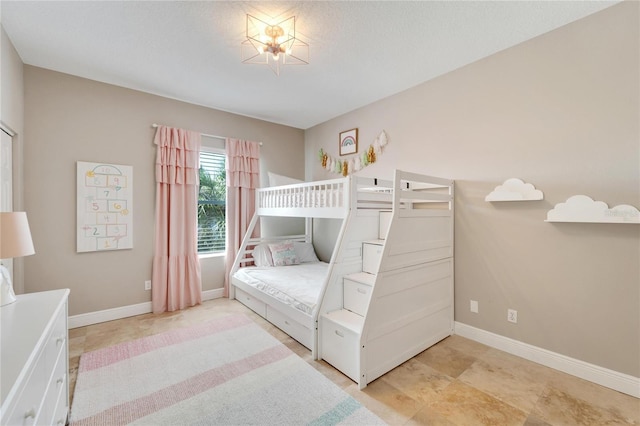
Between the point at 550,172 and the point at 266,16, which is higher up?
the point at 266,16

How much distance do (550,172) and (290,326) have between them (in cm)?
257

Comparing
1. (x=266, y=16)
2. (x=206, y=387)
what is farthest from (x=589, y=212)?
(x=206, y=387)

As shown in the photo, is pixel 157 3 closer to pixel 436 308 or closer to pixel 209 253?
pixel 209 253

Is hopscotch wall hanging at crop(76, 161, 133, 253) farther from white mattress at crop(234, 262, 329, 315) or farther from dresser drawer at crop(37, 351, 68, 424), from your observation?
dresser drawer at crop(37, 351, 68, 424)

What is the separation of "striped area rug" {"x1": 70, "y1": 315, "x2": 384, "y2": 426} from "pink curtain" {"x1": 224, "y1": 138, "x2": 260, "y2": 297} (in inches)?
57.9

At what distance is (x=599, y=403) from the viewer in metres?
1.82

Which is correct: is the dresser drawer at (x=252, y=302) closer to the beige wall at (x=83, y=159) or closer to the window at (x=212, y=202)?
the window at (x=212, y=202)

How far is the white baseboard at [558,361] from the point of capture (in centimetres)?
191

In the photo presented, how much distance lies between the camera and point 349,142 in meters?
3.91

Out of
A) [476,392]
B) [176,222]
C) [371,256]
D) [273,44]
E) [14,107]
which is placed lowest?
[476,392]

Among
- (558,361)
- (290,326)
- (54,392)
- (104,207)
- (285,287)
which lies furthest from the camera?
(104,207)

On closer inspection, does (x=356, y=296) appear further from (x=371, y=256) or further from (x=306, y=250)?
(x=306, y=250)

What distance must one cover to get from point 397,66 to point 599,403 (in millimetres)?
2953

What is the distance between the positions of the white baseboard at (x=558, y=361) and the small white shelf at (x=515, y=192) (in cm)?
122
